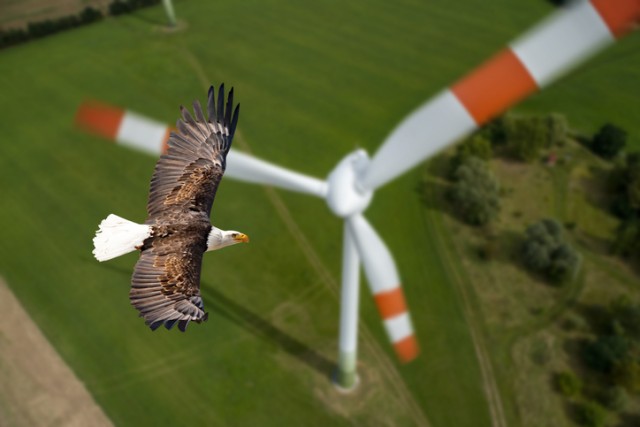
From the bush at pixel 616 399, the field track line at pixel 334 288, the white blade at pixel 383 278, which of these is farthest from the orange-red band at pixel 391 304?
the bush at pixel 616 399

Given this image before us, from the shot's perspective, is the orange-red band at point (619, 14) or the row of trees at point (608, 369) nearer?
the orange-red band at point (619, 14)

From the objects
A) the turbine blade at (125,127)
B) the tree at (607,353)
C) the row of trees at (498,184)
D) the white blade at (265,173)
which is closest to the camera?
the turbine blade at (125,127)

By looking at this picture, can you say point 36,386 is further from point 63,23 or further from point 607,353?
point 63,23

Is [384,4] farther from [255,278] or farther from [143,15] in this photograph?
[255,278]

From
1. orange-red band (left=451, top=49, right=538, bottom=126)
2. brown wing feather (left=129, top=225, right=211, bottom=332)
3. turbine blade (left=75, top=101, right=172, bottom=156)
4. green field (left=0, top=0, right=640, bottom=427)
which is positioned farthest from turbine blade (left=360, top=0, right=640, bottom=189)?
green field (left=0, top=0, right=640, bottom=427)

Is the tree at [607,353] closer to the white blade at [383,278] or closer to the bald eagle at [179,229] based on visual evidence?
the white blade at [383,278]

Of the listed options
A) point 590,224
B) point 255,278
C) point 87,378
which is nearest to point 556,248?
point 590,224
